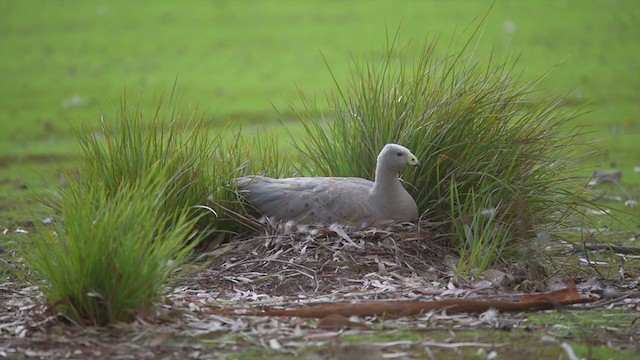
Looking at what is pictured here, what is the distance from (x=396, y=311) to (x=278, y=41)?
767 inches

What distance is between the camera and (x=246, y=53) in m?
24.3

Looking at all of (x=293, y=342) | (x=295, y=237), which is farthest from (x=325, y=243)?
(x=293, y=342)

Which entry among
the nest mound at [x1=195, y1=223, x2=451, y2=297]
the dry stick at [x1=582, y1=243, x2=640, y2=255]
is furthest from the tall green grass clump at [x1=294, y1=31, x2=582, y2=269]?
the dry stick at [x1=582, y1=243, x2=640, y2=255]

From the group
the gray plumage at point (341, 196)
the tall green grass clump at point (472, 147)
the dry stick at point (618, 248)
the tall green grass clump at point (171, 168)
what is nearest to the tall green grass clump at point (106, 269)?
the tall green grass clump at point (171, 168)

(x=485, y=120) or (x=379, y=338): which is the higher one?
(x=485, y=120)

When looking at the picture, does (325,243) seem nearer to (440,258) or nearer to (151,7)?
(440,258)

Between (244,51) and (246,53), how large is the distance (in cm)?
18

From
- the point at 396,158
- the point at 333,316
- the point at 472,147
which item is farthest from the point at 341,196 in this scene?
the point at 333,316

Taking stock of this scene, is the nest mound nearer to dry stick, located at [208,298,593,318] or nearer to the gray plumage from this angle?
the gray plumage

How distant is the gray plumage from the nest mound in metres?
0.13

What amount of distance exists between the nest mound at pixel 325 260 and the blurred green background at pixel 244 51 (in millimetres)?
7324

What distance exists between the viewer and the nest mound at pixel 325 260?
623 cm

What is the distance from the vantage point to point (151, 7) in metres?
28.3

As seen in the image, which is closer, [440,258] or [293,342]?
[293,342]
